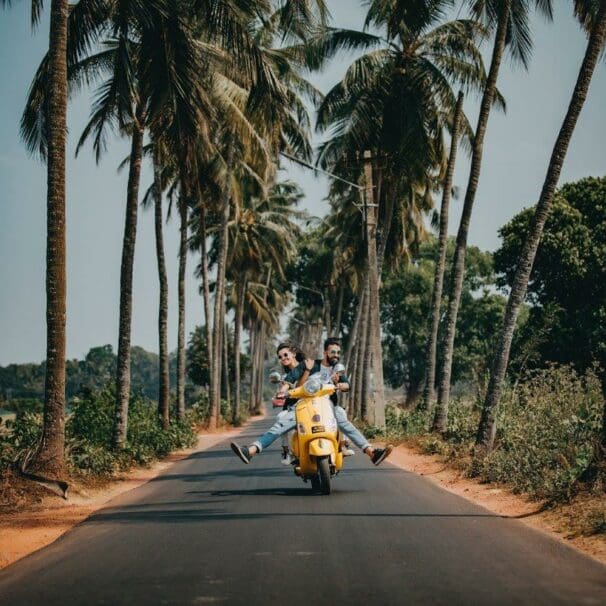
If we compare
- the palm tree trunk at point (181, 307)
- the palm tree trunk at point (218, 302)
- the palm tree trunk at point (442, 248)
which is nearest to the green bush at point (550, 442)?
the palm tree trunk at point (442, 248)

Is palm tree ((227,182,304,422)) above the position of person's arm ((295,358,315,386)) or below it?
above

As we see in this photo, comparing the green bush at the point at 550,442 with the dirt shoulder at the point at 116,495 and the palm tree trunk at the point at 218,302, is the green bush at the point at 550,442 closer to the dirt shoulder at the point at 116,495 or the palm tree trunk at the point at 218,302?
the dirt shoulder at the point at 116,495

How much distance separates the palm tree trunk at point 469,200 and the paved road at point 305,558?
1129 cm

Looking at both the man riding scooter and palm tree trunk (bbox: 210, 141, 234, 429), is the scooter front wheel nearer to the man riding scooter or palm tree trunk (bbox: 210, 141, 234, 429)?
the man riding scooter

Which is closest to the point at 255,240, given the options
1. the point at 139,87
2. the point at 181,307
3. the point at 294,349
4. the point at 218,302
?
the point at 218,302

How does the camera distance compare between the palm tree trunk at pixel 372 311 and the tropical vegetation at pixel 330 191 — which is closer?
the tropical vegetation at pixel 330 191

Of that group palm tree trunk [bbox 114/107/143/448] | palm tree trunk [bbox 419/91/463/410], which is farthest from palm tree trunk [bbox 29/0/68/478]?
palm tree trunk [bbox 419/91/463/410]

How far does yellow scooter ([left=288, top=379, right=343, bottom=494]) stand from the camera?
1107cm

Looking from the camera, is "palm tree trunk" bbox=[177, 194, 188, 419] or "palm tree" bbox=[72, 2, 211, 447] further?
"palm tree trunk" bbox=[177, 194, 188, 419]

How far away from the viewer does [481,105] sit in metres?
21.6

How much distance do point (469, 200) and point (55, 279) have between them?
11.6 meters

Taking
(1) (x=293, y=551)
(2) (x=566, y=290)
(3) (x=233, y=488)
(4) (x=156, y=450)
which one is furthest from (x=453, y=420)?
(2) (x=566, y=290)

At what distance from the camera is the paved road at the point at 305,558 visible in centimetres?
588

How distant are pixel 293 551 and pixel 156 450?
13960 millimetres
